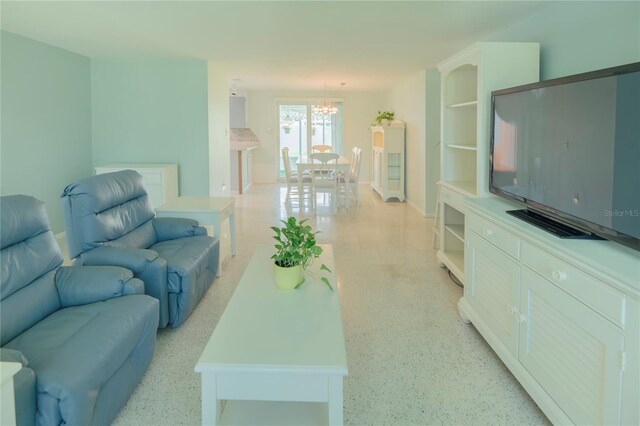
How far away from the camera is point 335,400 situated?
1.64m

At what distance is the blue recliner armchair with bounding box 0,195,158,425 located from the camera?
1.58 m

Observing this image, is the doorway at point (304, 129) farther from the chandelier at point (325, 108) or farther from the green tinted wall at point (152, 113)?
the green tinted wall at point (152, 113)

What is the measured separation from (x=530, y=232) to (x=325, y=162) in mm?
5348

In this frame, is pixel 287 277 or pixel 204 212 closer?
pixel 287 277

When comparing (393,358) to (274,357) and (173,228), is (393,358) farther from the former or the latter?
(173,228)

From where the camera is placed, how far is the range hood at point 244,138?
30.9 ft

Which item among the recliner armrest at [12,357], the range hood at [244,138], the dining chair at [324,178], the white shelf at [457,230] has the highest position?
the range hood at [244,138]

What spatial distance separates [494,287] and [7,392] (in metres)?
2.21

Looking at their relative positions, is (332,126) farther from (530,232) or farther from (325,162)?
(530,232)

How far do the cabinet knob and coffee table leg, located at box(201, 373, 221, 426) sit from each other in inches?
54.3

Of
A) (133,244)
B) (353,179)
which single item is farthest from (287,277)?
(353,179)

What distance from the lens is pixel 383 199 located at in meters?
8.27

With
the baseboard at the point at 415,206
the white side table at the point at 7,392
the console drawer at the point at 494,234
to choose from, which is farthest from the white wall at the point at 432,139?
the white side table at the point at 7,392

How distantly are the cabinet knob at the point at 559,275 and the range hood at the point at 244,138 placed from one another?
788cm
